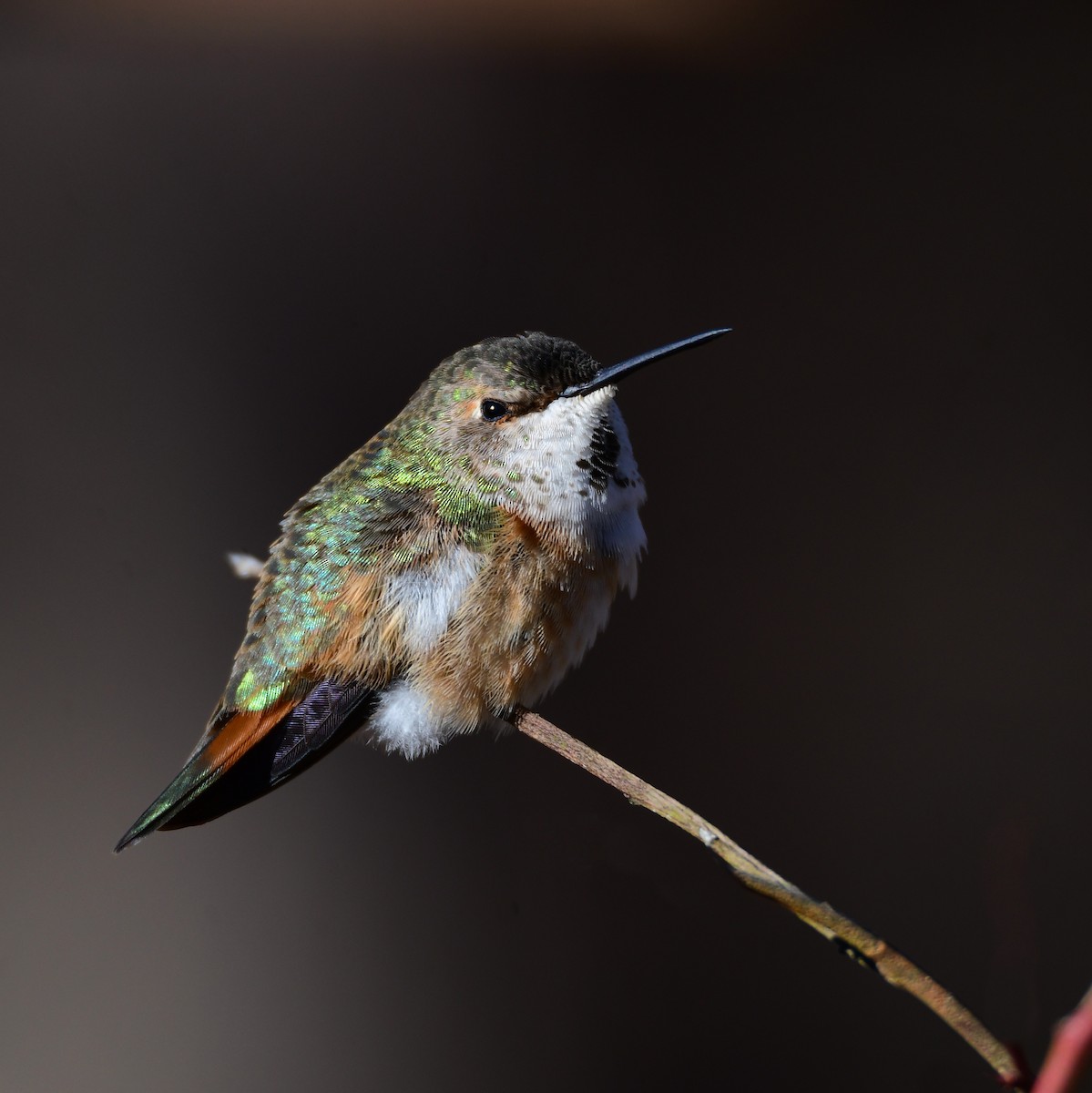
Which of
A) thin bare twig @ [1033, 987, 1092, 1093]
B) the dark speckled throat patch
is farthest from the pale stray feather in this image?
thin bare twig @ [1033, 987, 1092, 1093]

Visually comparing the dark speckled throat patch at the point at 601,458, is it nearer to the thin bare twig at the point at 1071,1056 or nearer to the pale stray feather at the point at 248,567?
the pale stray feather at the point at 248,567

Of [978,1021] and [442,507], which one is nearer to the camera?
[978,1021]

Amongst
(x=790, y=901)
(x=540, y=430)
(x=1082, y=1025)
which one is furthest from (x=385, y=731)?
(x=1082, y=1025)

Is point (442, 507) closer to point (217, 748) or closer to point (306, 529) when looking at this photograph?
point (306, 529)

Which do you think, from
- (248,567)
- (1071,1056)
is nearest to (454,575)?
(248,567)

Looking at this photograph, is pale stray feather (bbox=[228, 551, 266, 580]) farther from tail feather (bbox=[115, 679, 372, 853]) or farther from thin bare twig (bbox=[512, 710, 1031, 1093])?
thin bare twig (bbox=[512, 710, 1031, 1093])

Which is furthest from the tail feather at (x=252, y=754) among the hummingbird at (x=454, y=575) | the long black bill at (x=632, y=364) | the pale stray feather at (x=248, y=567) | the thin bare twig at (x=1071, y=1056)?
the thin bare twig at (x=1071, y=1056)
